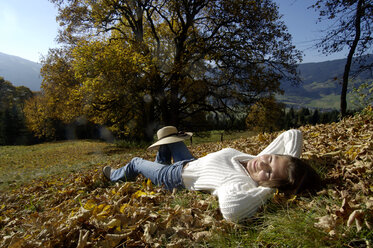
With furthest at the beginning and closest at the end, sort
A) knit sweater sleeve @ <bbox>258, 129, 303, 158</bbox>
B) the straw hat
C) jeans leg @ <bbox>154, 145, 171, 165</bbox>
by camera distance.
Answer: jeans leg @ <bbox>154, 145, 171, 165</bbox> → the straw hat → knit sweater sleeve @ <bbox>258, 129, 303, 158</bbox>

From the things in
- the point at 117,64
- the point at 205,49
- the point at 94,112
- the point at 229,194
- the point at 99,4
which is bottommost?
the point at 229,194

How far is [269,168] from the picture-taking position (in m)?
2.60

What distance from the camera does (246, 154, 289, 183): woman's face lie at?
2.48 metres

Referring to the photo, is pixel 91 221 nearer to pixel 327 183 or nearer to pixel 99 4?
pixel 327 183

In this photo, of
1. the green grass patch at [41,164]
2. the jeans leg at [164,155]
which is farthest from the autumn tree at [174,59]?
the jeans leg at [164,155]

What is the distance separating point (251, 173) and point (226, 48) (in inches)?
504

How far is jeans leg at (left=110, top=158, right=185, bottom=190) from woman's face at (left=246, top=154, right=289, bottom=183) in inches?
43.0

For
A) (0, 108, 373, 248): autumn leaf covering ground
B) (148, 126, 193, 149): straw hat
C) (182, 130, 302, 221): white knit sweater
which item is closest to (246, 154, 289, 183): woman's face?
(182, 130, 302, 221): white knit sweater

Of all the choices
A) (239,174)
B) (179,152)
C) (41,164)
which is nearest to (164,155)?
(179,152)

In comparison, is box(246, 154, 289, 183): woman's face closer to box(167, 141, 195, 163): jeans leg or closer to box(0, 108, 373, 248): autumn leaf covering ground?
box(0, 108, 373, 248): autumn leaf covering ground

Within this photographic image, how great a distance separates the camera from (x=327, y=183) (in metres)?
2.57

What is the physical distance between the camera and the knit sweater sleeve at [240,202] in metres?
2.05

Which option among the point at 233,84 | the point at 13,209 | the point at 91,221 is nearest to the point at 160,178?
the point at 91,221

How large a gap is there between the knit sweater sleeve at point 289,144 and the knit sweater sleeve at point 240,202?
3.41 ft
